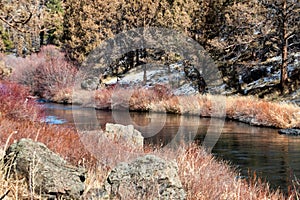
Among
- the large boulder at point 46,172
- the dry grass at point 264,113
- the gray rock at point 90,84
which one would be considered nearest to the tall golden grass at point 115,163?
the large boulder at point 46,172

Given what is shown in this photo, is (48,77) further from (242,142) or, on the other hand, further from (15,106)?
(242,142)

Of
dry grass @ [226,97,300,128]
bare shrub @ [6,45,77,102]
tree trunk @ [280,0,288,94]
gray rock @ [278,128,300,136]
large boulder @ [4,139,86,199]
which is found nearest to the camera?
large boulder @ [4,139,86,199]

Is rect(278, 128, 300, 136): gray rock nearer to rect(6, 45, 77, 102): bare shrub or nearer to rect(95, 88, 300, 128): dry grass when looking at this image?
rect(95, 88, 300, 128): dry grass

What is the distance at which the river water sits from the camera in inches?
442

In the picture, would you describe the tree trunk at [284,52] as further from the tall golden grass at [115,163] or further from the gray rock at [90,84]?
the tall golden grass at [115,163]

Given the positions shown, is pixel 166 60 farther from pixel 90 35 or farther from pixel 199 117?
pixel 199 117

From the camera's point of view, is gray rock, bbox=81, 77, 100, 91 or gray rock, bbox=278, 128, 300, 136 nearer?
gray rock, bbox=278, 128, 300, 136

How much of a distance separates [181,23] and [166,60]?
229 inches

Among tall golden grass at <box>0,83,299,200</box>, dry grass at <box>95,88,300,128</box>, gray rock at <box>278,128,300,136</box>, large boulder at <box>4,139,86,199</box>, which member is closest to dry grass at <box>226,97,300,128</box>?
dry grass at <box>95,88,300,128</box>

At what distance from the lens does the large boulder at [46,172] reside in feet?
16.8

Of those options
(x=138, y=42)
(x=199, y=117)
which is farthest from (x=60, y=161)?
(x=138, y=42)

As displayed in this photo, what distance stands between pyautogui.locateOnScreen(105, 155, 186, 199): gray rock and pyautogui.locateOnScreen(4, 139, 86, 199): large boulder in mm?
480

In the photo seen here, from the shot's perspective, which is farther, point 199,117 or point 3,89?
point 199,117

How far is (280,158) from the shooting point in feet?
41.5
